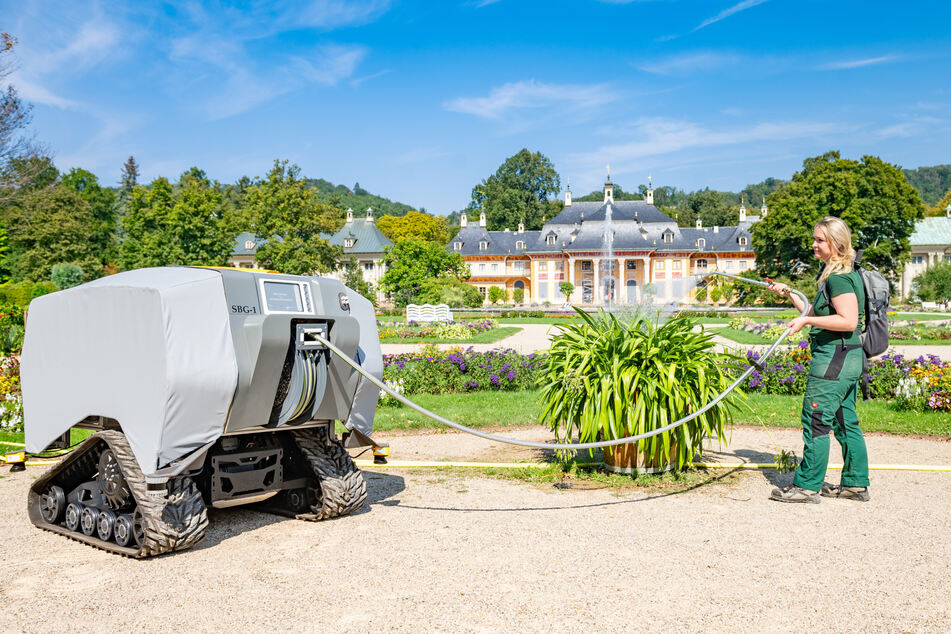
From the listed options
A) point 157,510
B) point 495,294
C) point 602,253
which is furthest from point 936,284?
point 157,510

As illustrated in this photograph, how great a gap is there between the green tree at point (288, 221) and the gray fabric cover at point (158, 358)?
1862 inches

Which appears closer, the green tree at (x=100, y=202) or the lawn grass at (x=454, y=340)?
the lawn grass at (x=454, y=340)

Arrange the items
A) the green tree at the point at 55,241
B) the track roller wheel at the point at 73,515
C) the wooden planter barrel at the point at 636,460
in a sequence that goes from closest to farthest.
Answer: the track roller wheel at the point at 73,515 < the wooden planter barrel at the point at 636,460 < the green tree at the point at 55,241

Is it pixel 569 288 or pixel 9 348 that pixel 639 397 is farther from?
pixel 569 288

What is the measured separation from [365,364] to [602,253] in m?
69.6

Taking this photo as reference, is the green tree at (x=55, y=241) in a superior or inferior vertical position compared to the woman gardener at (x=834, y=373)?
superior

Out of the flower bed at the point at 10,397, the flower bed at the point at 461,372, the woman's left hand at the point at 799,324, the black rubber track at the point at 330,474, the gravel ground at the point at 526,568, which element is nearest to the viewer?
the gravel ground at the point at 526,568

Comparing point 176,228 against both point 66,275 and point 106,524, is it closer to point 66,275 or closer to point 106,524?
point 66,275

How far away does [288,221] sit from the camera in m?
52.5

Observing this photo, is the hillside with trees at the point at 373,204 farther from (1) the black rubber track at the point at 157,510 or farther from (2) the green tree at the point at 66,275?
(1) the black rubber track at the point at 157,510

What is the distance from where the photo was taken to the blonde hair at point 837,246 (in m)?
5.87

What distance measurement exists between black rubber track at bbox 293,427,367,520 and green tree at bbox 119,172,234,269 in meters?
53.1

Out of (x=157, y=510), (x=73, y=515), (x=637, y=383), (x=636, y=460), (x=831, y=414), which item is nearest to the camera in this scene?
(x=157, y=510)

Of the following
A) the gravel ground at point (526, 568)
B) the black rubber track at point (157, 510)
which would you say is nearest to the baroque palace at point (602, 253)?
the gravel ground at point (526, 568)
